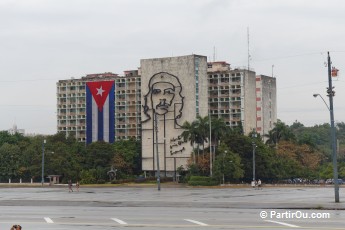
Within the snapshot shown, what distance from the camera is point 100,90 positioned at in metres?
153

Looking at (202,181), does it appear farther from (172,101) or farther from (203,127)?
(172,101)

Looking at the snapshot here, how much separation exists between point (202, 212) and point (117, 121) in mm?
129812

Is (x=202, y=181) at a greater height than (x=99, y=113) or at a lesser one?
lesser

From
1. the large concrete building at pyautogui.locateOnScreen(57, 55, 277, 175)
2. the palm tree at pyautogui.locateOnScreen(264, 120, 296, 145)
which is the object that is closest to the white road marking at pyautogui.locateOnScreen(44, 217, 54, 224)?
the large concrete building at pyautogui.locateOnScreen(57, 55, 277, 175)

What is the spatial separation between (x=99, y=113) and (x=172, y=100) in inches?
853

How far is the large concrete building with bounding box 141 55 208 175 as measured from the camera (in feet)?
455

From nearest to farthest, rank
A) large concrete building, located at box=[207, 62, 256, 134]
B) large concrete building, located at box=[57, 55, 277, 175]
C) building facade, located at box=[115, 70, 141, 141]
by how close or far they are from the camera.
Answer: large concrete building, located at box=[57, 55, 277, 175], large concrete building, located at box=[207, 62, 256, 134], building facade, located at box=[115, 70, 141, 141]

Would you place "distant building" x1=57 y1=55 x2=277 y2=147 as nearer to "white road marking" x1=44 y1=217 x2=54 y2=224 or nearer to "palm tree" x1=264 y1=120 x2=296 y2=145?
"palm tree" x1=264 y1=120 x2=296 y2=145

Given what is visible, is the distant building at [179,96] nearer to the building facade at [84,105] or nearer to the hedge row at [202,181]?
the building facade at [84,105]

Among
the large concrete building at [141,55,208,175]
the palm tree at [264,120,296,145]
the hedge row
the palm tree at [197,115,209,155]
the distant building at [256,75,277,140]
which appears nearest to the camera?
the hedge row

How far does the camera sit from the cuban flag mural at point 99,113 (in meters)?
152

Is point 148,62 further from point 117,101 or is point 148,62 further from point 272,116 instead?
point 272,116

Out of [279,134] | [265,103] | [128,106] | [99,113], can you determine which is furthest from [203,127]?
[128,106]

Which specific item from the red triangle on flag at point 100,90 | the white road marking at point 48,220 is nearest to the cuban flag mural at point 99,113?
the red triangle on flag at point 100,90
